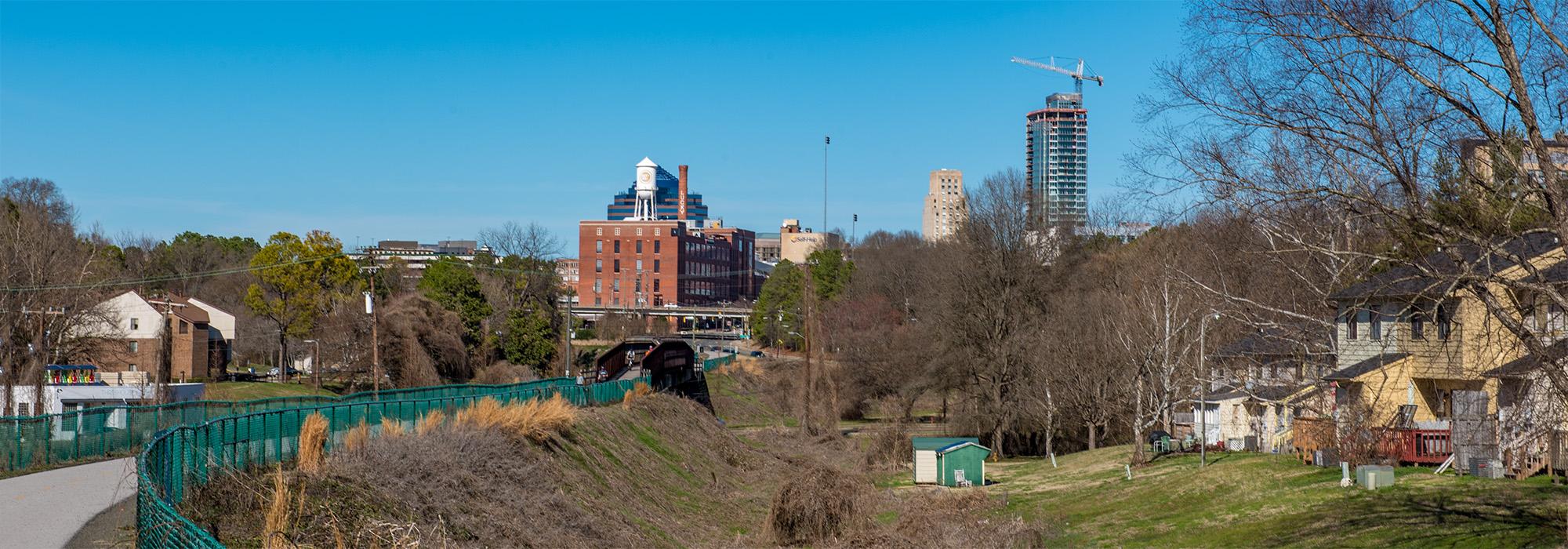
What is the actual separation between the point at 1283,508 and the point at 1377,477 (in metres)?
1.90

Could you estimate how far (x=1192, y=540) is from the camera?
24750 millimetres

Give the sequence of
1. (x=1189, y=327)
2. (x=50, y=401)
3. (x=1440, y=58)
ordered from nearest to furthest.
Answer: (x=1440, y=58)
(x=50, y=401)
(x=1189, y=327)

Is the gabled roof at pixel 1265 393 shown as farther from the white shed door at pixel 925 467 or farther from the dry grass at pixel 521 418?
the dry grass at pixel 521 418

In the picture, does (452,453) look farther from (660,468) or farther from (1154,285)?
(1154,285)

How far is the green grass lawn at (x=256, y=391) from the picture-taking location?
5675 cm

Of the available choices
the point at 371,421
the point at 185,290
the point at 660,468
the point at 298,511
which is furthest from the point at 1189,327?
the point at 185,290

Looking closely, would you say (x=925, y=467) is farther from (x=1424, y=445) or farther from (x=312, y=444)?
(x=312, y=444)

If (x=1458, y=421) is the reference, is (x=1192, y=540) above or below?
below

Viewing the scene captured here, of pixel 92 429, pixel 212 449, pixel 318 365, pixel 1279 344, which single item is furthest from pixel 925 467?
pixel 318 365

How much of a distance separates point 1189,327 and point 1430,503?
93.4 ft

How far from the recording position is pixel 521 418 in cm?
2917

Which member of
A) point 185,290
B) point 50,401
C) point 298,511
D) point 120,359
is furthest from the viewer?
point 185,290

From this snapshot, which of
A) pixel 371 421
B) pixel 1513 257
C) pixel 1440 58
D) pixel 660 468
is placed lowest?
pixel 660 468

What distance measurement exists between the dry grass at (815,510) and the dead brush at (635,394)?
60.3 ft
